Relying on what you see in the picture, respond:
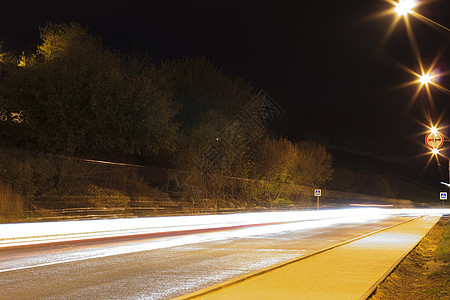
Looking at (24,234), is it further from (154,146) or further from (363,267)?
(154,146)

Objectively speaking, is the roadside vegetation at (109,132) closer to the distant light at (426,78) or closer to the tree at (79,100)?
the tree at (79,100)

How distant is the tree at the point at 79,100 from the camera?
2697 centimetres

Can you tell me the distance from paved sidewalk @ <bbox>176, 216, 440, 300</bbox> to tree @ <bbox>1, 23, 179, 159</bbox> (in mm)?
17617

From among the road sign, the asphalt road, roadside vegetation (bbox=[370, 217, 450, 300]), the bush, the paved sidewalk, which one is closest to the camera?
the paved sidewalk

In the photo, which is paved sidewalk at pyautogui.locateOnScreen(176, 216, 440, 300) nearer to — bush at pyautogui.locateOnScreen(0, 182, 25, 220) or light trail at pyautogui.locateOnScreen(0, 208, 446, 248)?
light trail at pyautogui.locateOnScreen(0, 208, 446, 248)

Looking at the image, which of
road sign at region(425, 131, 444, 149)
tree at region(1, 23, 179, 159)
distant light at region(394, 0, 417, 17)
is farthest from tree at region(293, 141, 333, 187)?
distant light at region(394, 0, 417, 17)

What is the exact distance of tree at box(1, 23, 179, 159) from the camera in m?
27.0

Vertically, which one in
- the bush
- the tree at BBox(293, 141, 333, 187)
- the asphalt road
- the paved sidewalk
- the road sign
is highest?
Result: the tree at BBox(293, 141, 333, 187)

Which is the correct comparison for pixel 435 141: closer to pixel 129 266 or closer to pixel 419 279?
pixel 419 279

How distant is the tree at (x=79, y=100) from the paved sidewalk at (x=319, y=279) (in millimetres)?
17617

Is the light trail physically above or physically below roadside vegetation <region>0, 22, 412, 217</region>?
below

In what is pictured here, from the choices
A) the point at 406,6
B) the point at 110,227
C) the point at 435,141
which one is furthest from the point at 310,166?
the point at 406,6

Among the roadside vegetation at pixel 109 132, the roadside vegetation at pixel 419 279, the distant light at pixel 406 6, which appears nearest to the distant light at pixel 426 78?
the roadside vegetation at pixel 419 279

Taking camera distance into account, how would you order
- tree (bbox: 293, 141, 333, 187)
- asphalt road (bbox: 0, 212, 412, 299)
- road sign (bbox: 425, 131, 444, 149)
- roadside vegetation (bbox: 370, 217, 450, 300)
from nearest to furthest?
asphalt road (bbox: 0, 212, 412, 299)
roadside vegetation (bbox: 370, 217, 450, 300)
road sign (bbox: 425, 131, 444, 149)
tree (bbox: 293, 141, 333, 187)
